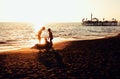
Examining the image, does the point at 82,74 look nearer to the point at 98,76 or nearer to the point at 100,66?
the point at 98,76

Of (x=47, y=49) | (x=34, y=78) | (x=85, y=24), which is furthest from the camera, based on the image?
(x=85, y=24)

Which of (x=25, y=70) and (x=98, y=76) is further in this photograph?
(x=25, y=70)

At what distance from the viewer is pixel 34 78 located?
24.9ft

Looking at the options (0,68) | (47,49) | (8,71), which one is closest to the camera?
(8,71)

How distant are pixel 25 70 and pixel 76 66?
91.1 inches

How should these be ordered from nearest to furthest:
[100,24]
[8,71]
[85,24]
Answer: [8,71] → [100,24] → [85,24]

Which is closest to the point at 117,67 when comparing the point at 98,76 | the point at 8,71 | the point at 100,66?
the point at 100,66

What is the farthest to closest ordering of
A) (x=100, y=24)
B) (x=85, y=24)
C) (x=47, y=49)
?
(x=85, y=24) → (x=100, y=24) → (x=47, y=49)

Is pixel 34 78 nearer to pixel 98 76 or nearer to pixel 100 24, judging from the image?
pixel 98 76

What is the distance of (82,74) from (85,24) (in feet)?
394

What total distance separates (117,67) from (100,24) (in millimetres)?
109817

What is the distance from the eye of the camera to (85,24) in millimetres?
126562

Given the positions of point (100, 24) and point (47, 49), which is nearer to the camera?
point (47, 49)

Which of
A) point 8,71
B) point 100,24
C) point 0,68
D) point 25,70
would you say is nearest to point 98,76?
point 25,70
